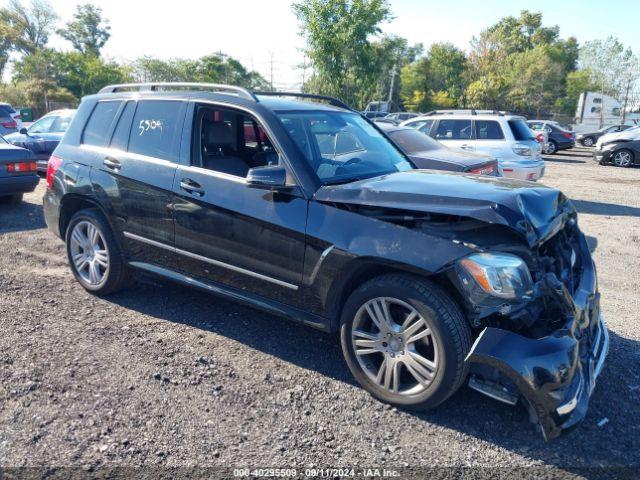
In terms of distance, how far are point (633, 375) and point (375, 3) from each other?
1076 inches

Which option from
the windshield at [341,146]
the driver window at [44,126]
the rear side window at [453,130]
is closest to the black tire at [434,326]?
the windshield at [341,146]

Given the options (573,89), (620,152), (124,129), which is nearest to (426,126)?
(124,129)

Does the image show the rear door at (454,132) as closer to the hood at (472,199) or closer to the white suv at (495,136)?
the white suv at (495,136)

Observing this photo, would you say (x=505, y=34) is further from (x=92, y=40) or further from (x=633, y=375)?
(x=633, y=375)

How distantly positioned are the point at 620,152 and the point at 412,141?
13717mm

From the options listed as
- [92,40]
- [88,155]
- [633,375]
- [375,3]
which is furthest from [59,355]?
[92,40]

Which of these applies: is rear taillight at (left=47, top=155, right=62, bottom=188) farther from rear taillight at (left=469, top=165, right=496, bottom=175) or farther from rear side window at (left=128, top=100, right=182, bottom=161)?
rear taillight at (left=469, top=165, right=496, bottom=175)

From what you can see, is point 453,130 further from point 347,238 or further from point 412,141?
point 347,238

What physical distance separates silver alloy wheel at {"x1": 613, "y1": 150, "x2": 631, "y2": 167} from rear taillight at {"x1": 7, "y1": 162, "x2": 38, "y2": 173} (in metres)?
18.7

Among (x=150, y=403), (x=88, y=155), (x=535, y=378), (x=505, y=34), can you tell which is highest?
(x=505, y=34)

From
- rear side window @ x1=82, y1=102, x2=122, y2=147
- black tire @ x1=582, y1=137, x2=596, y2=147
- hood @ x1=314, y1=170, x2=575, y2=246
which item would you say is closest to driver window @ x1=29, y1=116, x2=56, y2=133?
rear side window @ x1=82, y1=102, x2=122, y2=147

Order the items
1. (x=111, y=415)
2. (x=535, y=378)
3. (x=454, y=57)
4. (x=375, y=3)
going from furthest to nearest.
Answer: (x=454, y=57) < (x=375, y=3) < (x=111, y=415) < (x=535, y=378)

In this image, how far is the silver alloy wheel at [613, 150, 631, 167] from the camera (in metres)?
18.7

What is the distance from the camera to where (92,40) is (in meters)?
73.8
